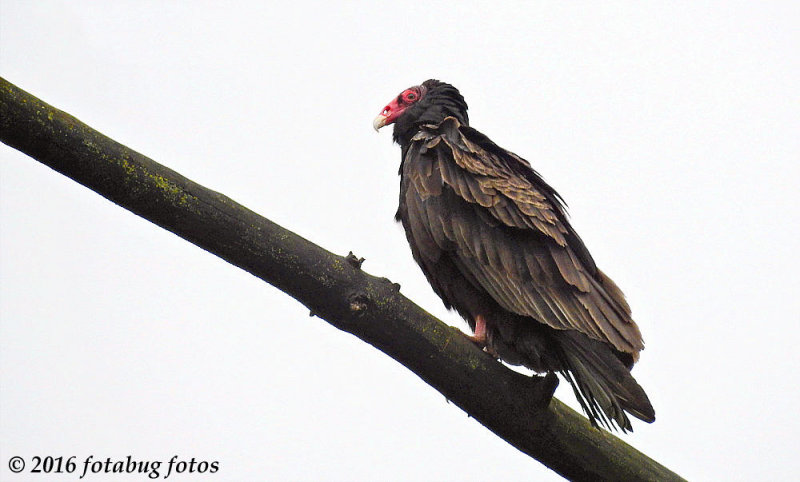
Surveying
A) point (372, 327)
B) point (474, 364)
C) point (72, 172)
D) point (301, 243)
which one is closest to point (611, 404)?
point (474, 364)

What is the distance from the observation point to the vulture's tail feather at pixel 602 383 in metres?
3.42

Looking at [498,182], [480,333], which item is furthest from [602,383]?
[498,182]

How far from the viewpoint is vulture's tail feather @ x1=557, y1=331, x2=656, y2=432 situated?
3420 millimetres

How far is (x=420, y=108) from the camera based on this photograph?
4.97 metres

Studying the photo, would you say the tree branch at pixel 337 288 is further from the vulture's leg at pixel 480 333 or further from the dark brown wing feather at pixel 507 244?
the dark brown wing feather at pixel 507 244

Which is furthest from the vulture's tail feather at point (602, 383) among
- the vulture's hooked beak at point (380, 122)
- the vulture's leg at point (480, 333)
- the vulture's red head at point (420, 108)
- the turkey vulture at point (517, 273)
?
the vulture's hooked beak at point (380, 122)

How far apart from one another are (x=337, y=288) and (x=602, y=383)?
4.22 ft

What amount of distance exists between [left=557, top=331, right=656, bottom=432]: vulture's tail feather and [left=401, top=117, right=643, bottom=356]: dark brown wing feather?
0.07 m

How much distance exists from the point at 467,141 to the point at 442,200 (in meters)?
0.47

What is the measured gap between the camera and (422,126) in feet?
14.7

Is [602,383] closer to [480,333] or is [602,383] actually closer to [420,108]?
[480,333]

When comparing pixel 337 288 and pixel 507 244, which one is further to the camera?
pixel 507 244

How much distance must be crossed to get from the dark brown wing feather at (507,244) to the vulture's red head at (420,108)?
0.82 meters

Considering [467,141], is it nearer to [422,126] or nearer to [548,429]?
[422,126]
